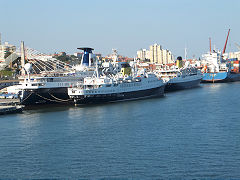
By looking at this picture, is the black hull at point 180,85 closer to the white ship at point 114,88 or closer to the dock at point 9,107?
the white ship at point 114,88

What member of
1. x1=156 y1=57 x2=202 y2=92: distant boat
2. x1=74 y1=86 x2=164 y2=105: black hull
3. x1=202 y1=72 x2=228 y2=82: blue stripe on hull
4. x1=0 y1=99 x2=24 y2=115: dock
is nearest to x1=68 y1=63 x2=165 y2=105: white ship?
x1=74 y1=86 x2=164 y2=105: black hull

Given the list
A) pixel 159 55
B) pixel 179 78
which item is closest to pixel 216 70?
pixel 179 78

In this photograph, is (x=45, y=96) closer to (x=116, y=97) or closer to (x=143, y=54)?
(x=116, y=97)

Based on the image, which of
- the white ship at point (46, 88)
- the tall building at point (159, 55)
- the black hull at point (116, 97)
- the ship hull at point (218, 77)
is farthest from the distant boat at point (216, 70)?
the tall building at point (159, 55)

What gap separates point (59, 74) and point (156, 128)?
81.5ft

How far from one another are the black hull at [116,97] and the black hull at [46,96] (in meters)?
3.66

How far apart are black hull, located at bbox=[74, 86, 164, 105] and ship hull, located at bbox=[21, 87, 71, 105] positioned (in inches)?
144

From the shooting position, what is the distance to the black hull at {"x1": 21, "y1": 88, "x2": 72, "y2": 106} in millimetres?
43588

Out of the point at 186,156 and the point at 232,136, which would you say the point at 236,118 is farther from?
the point at 186,156

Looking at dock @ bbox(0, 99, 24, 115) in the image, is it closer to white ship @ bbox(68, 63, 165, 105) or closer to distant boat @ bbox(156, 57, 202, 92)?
white ship @ bbox(68, 63, 165, 105)

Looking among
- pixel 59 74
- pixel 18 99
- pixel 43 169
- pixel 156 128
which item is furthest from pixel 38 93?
pixel 43 169

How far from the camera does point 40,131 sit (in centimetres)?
2747

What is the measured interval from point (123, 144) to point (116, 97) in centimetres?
2211

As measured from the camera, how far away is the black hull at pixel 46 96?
43588 millimetres
